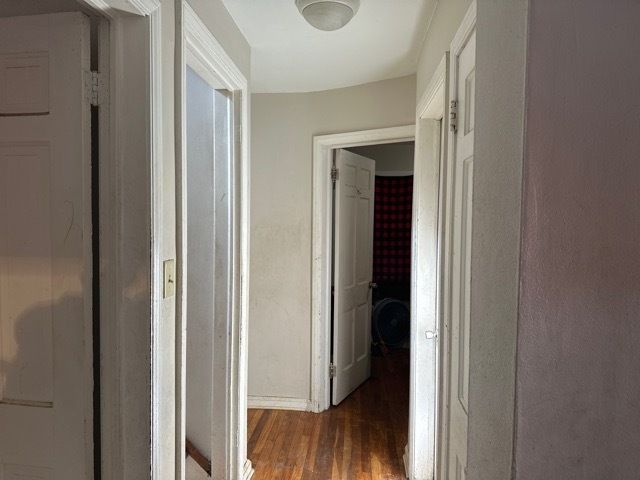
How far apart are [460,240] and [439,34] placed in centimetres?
95

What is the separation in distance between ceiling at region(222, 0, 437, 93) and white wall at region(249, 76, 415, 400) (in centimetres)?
19

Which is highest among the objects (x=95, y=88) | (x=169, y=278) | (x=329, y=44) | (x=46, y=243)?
(x=329, y=44)

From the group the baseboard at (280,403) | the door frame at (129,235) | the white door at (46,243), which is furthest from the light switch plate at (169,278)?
the baseboard at (280,403)

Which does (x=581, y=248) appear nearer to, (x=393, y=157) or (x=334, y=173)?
(x=334, y=173)

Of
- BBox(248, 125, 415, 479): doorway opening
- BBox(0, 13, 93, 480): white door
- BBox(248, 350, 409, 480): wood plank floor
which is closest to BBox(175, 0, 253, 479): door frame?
BBox(248, 350, 409, 480): wood plank floor

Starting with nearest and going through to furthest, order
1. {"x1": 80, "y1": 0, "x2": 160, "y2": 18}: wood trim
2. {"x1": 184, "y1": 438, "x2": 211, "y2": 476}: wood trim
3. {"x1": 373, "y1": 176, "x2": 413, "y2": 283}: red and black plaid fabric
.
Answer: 1. {"x1": 80, "y1": 0, "x2": 160, "y2": 18}: wood trim
2. {"x1": 184, "y1": 438, "x2": 211, "y2": 476}: wood trim
3. {"x1": 373, "y1": 176, "x2": 413, "y2": 283}: red and black plaid fabric

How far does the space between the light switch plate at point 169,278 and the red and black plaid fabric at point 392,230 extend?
381 cm

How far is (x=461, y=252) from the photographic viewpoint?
4.52ft

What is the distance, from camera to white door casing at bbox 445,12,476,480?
1.28 m

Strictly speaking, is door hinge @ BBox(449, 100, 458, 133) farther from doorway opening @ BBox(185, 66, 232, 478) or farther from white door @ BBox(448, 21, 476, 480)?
doorway opening @ BBox(185, 66, 232, 478)

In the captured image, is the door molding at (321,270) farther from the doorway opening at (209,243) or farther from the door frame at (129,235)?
the door frame at (129,235)

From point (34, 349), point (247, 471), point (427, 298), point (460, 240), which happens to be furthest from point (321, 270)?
point (34, 349)

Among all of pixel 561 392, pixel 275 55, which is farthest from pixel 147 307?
pixel 275 55

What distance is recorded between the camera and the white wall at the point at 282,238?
9.87 feet
